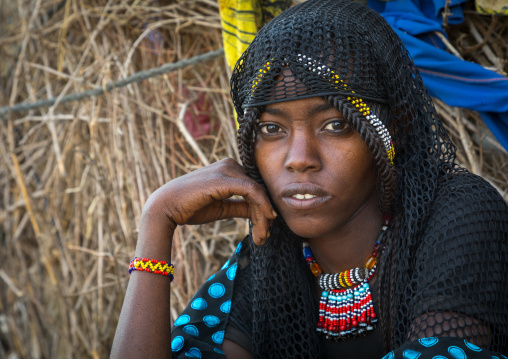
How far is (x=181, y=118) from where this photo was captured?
326 centimetres

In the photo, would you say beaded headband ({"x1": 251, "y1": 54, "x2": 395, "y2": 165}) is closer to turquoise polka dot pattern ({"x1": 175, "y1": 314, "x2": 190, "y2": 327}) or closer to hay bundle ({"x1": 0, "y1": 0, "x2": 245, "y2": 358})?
turquoise polka dot pattern ({"x1": 175, "y1": 314, "x2": 190, "y2": 327})

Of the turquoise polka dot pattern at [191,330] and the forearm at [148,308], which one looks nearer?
the forearm at [148,308]

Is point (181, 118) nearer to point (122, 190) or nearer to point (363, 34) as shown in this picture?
point (122, 190)

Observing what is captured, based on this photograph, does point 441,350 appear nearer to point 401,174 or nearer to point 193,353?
point 401,174

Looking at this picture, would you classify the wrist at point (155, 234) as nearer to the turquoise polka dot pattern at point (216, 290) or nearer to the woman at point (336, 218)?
the woman at point (336, 218)

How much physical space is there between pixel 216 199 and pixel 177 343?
20.0 inches

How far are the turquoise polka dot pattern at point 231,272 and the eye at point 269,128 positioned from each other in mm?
567

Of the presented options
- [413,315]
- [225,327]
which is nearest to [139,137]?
[225,327]

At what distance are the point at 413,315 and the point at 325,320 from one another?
0.39 meters

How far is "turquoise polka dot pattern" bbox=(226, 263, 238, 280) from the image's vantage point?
2062 millimetres

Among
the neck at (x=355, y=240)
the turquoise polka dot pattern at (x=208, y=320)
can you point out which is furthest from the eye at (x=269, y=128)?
the turquoise polka dot pattern at (x=208, y=320)

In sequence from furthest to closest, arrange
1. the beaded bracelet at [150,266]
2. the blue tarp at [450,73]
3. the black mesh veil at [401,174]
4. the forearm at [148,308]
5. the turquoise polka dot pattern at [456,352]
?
the blue tarp at [450,73]
the beaded bracelet at [150,266]
the forearm at [148,308]
the black mesh veil at [401,174]
the turquoise polka dot pattern at [456,352]

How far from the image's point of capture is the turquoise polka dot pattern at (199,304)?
2.01m

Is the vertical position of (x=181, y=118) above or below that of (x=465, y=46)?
below
